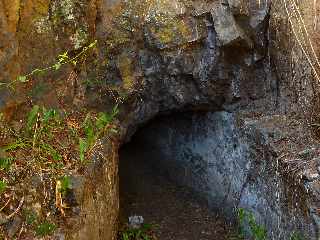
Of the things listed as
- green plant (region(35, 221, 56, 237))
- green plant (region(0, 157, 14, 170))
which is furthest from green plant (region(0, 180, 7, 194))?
green plant (region(35, 221, 56, 237))

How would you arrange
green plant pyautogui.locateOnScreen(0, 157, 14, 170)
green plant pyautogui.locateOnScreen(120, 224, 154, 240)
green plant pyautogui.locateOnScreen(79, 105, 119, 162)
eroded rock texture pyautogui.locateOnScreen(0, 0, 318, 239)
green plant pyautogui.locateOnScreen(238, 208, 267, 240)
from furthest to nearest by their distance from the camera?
green plant pyautogui.locateOnScreen(120, 224, 154, 240), green plant pyautogui.locateOnScreen(238, 208, 267, 240), eroded rock texture pyautogui.locateOnScreen(0, 0, 318, 239), green plant pyautogui.locateOnScreen(79, 105, 119, 162), green plant pyautogui.locateOnScreen(0, 157, 14, 170)

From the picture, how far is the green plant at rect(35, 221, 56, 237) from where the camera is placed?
427 cm

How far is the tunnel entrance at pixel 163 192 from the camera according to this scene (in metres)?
6.99

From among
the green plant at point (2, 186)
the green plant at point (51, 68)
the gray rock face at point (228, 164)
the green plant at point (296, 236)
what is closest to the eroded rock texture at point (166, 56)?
the green plant at point (51, 68)

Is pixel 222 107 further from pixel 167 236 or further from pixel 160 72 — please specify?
pixel 167 236

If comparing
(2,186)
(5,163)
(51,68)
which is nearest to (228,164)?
(51,68)

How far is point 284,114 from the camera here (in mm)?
6301

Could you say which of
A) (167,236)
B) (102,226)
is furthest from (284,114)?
(102,226)

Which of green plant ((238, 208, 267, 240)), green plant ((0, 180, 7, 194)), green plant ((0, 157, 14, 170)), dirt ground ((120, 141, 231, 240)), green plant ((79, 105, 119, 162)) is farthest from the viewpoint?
Result: dirt ground ((120, 141, 231, 240))

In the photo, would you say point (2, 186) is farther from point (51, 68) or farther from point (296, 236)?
point (296, 236)

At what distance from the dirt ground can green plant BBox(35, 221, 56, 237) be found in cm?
268

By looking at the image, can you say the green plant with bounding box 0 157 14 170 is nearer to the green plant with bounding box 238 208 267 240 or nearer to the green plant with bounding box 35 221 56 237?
the green plant with bounding box 35 221 56 237

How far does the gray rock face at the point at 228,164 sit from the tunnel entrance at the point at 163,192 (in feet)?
0.08

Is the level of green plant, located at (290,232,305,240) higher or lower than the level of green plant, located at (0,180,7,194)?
lower
